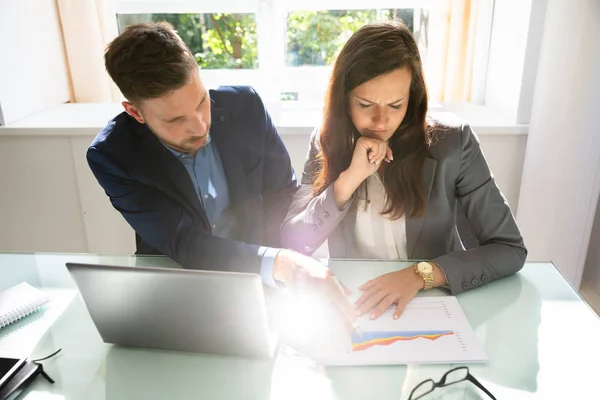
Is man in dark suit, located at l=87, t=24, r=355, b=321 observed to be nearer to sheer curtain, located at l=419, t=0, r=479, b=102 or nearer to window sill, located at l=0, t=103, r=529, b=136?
window sill, located at l=0, t=103, r=529, b=136

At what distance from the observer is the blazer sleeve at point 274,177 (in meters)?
1.57

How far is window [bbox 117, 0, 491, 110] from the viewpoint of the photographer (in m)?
2.50

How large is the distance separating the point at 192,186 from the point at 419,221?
2.01 ft

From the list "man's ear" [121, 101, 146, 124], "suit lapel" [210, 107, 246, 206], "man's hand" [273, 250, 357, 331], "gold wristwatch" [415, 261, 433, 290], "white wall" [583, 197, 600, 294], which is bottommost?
"white wall" [583, 197, 600, 294]

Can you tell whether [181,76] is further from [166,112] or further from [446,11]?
[446,11]

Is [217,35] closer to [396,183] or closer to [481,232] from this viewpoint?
[396,183]

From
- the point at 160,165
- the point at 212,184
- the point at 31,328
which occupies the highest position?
the point at 160,165

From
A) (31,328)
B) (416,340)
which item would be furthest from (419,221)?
(31,328)

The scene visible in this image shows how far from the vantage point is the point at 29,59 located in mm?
2416

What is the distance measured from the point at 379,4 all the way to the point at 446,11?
12.5 inches

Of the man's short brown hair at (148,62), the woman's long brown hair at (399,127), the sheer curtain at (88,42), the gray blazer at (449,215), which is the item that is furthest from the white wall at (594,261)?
the sheer curtain at (88,42)

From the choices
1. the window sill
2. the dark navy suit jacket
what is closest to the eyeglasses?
the dark navy suit jacket

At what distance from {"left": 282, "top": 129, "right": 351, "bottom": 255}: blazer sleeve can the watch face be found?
0.27 m

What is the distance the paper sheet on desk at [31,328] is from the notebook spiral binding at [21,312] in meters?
0.01
